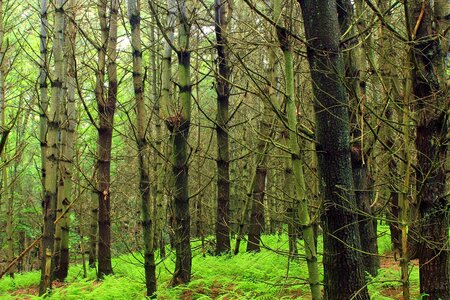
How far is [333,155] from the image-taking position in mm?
3303

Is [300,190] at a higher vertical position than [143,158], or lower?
lower

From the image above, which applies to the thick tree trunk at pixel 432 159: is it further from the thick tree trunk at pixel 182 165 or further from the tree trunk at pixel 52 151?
the tree trunk at pixel 52 151

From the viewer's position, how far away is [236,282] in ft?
19.4

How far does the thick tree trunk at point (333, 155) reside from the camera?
3.24 meters

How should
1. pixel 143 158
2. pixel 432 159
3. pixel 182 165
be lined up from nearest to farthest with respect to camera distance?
pixel 432 159 → pixel 143 158 → pixel 182 165

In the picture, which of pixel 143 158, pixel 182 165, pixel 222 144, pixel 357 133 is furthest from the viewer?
pixel 222 144

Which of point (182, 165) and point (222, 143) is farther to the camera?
point (222, 143)

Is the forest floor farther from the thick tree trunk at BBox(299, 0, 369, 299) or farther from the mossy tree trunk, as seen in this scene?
the thick tree trunk at BBox(299, 0, 369, 299)

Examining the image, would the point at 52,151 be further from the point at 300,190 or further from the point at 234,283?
the point at 300,190

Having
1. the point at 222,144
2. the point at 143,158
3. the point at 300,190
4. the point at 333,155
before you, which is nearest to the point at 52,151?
the point at 143,158

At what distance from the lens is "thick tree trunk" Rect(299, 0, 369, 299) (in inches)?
128

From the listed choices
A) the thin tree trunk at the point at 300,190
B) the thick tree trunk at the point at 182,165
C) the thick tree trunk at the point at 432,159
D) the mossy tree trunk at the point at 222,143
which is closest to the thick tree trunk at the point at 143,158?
the thick tree trunk at the point at 182,165

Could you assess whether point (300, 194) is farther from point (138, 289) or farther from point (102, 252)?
point (102, 252)

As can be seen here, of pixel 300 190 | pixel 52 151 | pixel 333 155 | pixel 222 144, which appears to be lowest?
pixel 300 190
